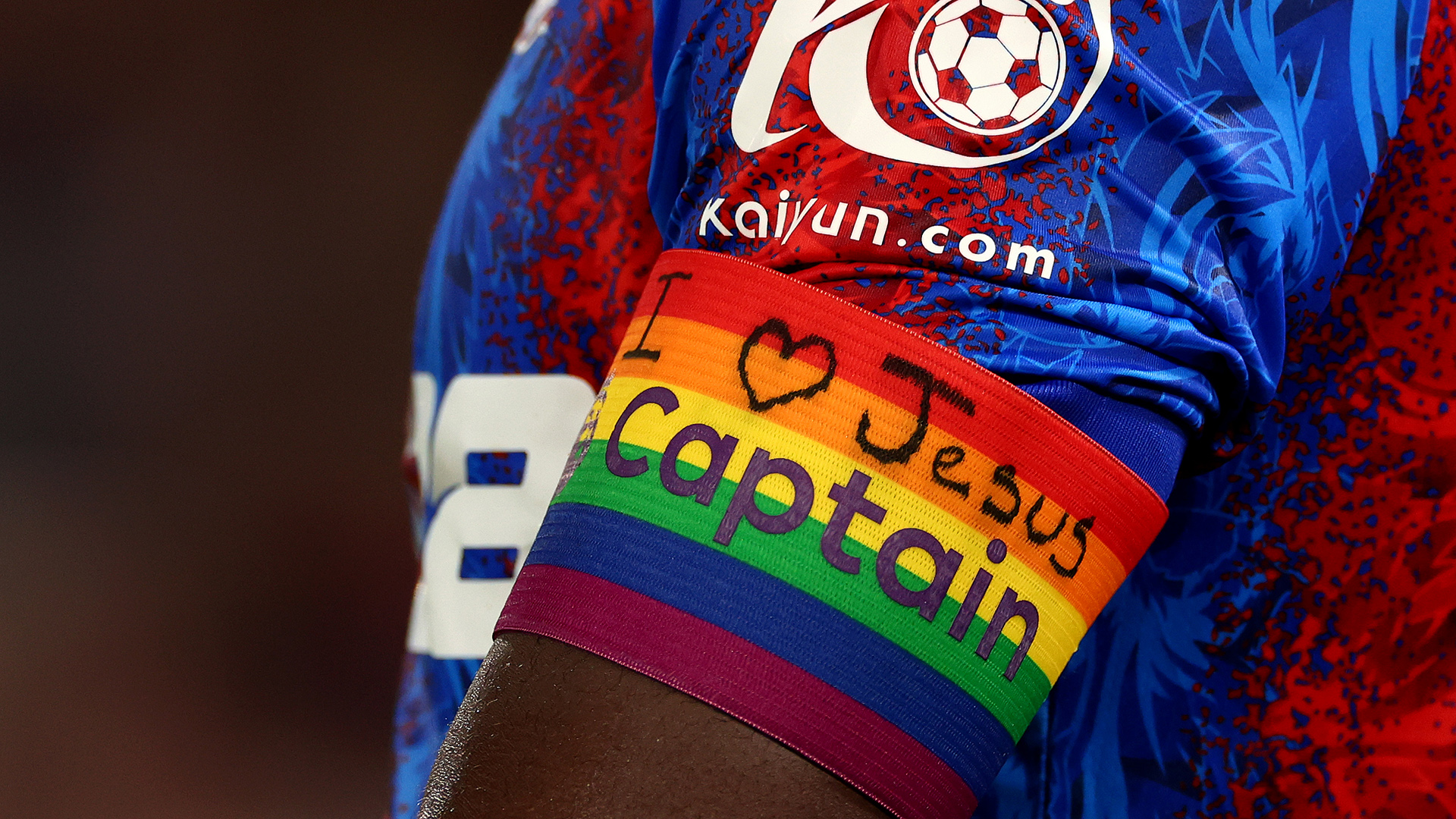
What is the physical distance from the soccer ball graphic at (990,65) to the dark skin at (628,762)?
22 cm

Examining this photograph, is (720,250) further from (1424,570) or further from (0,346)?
(0,346)

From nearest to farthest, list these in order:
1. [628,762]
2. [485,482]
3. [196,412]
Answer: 1. [628,762]
2. [485,482]
3. [196,412]

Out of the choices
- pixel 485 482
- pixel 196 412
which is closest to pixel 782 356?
pixel 485 482

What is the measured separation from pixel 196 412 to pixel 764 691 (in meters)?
1.97

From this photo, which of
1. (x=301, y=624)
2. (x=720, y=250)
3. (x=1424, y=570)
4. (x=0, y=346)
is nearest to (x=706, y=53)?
(x=720, y=250)

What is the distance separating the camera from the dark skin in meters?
0.34

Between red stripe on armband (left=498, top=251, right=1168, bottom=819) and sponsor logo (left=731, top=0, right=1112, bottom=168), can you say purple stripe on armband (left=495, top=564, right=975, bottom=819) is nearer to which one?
red stripe on armband (left=498, top=251, right=1168, bottom=819)

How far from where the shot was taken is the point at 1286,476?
48 cm

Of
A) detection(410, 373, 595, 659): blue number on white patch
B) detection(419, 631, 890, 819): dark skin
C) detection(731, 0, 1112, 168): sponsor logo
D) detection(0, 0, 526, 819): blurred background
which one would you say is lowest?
detection(0, 0, 526, 819): blurred background

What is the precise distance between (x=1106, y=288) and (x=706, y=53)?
18cm

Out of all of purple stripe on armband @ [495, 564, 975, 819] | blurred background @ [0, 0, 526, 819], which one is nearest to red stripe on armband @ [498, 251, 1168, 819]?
purple stripe on armband @ [495, 564, 975, 819]

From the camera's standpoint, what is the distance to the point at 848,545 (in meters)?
0.36

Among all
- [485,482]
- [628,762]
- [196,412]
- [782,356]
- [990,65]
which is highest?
[990,65]

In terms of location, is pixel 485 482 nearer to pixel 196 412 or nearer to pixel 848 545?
pixel 848 545
